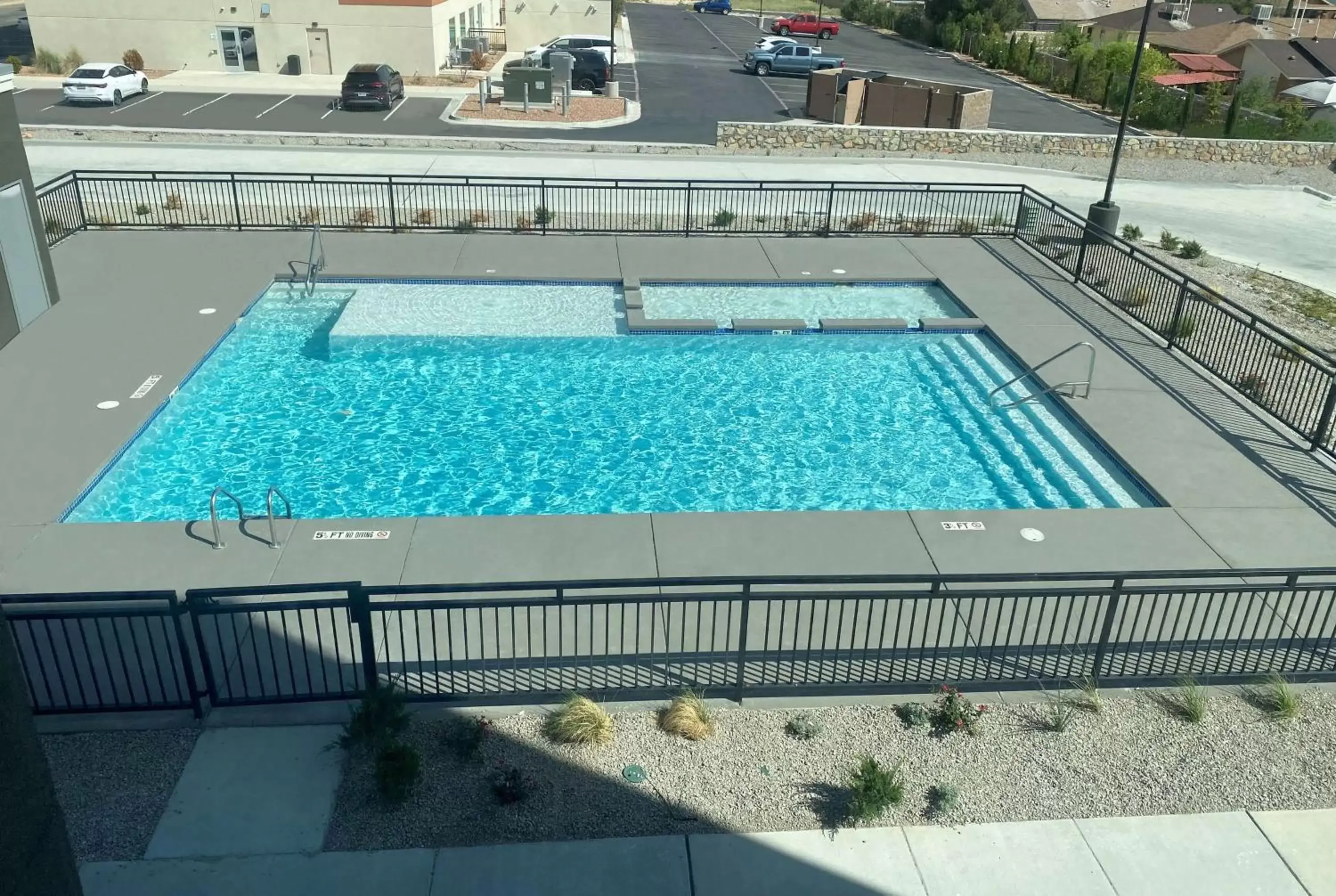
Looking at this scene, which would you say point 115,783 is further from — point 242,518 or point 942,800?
point 942,800

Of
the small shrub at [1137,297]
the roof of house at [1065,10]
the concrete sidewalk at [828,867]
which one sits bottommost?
the concrete sidewalk at [828,867]

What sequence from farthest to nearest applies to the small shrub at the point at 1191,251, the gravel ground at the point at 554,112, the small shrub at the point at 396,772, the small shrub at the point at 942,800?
the gravel ground at the point at 554,112
the small shrub at the point at 1191,251
the small shrub at the point at 942,800
the small shrub at the point at 396,772

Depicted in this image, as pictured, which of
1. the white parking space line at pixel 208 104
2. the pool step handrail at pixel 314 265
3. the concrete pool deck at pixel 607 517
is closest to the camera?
the concrete pool deck at pixel 607 517

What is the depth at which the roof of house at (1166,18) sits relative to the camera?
6825 cm

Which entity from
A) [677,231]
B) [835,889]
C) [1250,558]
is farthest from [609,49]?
[835,889]

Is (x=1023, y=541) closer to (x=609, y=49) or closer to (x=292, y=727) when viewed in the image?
(x=292, y=727)

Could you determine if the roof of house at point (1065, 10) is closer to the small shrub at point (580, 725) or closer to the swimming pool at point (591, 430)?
the swimming pool at point (591, 430)

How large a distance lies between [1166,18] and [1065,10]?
303 inches

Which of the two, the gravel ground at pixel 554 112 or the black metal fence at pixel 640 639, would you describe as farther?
the gravel ground at pixel 554 112

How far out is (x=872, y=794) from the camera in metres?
7.66

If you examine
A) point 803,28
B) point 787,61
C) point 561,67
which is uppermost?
point 803,28

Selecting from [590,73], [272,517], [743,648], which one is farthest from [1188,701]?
[590,73]

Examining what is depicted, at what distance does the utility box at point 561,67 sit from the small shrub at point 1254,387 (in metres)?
30.5

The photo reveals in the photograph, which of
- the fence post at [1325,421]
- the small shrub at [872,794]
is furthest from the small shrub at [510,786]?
the fence post at [1325,421]
